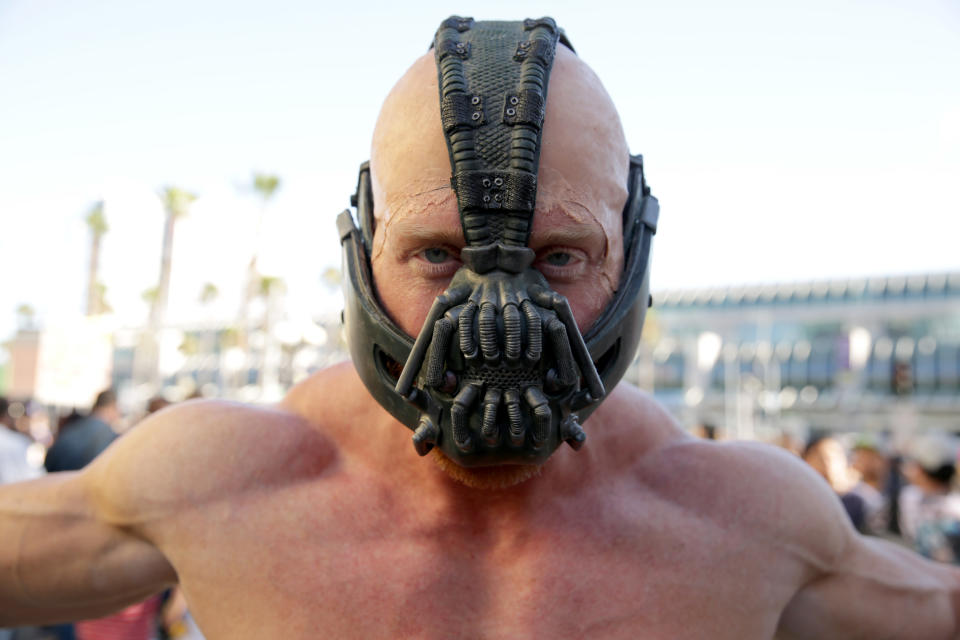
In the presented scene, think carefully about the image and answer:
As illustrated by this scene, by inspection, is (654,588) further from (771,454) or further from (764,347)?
(764,347)

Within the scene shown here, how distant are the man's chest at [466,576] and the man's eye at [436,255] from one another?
22.5 inches

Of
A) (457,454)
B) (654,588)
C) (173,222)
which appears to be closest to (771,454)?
(654,588)

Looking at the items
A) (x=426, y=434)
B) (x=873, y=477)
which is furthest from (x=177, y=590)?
(x=873, y=477)

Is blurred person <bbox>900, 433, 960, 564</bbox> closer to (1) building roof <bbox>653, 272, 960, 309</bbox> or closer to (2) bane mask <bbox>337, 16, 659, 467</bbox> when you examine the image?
(2) bane mask <bbox>337, 16, 659, 467</bbox>

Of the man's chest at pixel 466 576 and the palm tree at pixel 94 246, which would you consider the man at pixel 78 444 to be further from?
the palm tree at pixel 94 246

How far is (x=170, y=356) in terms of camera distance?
5200cm

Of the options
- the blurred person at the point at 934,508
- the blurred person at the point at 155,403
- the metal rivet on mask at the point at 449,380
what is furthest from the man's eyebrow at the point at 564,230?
the blurred person at the point at 155,403

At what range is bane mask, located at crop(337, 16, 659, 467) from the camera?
1.43 meters

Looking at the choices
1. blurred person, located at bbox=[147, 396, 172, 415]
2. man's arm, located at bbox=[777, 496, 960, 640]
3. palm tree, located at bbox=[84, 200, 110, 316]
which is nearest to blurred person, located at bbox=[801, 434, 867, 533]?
man's arm, located at bbox=[777, 496, 960, 640]

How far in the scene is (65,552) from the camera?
1.76 m

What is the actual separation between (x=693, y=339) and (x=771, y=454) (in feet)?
141

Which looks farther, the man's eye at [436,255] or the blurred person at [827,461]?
the blurred person at [827,461]

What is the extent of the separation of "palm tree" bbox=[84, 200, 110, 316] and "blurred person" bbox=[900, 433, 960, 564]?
39609 millimetres

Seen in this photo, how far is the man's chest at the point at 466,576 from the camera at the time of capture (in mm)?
1613
